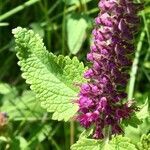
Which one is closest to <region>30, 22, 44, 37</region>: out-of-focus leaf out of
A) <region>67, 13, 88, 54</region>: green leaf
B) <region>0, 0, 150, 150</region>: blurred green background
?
<region>0, 0, 150, 150</region>: blurred green background

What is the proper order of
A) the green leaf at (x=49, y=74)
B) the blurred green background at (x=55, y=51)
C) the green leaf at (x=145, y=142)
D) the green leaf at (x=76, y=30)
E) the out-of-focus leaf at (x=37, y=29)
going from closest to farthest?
the green leaf at (x=145, y=142) → the green leaf at (x=49, y=74) → the blurred green background at (x=55, y=51) → the green leaf at (x=76, y=30) → the out-of-focus leaf at (x=37, y=29)

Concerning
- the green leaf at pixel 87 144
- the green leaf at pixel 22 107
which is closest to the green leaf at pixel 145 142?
the green leaf at pixel 87 144

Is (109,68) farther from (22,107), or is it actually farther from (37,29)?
(37,29)

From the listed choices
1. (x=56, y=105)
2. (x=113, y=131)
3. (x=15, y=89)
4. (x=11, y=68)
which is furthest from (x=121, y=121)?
(x=11, y=68)

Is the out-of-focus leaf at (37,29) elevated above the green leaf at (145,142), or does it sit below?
above

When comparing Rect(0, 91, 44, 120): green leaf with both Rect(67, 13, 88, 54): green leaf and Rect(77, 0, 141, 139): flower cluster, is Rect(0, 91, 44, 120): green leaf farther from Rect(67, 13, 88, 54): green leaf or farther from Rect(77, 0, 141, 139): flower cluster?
Rect(77, 0, 141, 139): flower cluster

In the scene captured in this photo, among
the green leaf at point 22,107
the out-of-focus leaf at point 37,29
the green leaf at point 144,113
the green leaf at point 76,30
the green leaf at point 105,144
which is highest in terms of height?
the out-of-focus leaf at point 37,29

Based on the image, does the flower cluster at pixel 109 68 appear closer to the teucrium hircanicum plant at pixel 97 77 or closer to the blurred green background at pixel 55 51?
the teucrium hircanicum plant at pixel 97 77
